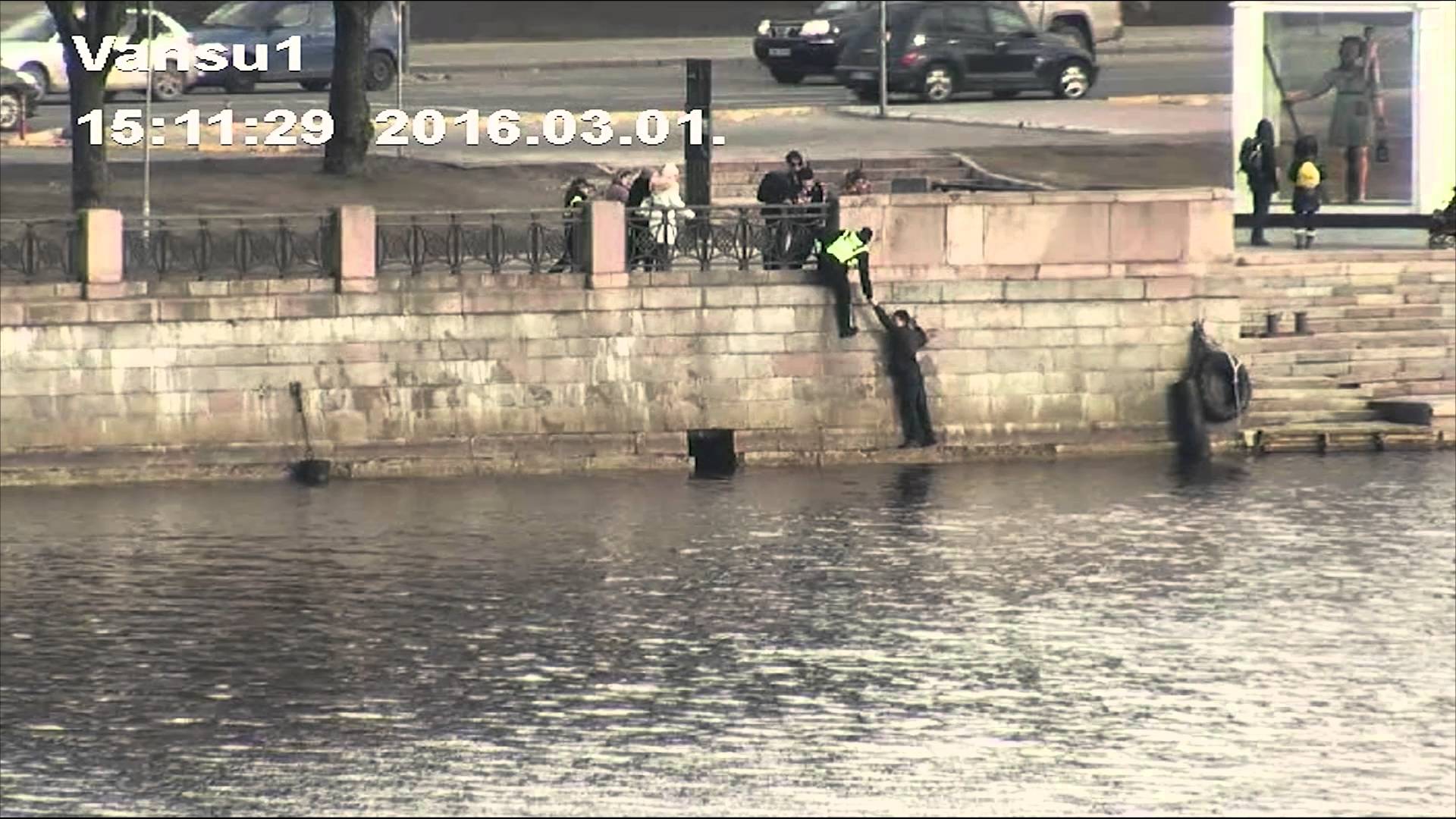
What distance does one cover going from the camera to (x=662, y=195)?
124 feet

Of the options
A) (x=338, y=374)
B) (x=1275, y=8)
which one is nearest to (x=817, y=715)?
(x=338, y=374)

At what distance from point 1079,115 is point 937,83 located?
2.65 meters

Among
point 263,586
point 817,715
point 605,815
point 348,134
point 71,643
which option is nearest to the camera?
point 605,815

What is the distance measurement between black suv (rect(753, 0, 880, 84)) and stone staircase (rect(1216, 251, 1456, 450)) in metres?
15.8

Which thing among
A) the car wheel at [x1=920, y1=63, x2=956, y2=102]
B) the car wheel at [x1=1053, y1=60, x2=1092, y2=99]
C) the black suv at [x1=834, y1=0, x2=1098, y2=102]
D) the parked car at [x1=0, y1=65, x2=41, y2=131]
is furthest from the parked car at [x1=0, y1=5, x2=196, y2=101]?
the car wheel at [x1=1053, y1=60, x2=1092, y2=99]

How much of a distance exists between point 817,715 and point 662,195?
11.5m

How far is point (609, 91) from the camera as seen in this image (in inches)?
2121

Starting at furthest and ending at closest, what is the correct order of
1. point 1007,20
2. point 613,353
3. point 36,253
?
point 1007,20
point 613,353
point 36,253

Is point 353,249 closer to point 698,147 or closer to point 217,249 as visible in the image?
point 217,249

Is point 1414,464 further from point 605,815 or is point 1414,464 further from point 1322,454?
point 605,815

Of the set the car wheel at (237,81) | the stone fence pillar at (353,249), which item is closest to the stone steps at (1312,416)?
the stone fence pillar at (353,249)

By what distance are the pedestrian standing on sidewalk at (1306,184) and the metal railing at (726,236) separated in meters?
5.49

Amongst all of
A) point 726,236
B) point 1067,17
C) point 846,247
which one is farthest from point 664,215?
point 1067,17

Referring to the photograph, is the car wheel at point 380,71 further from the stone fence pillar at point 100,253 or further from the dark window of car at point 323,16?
the stone fence pillar at point 100,253
